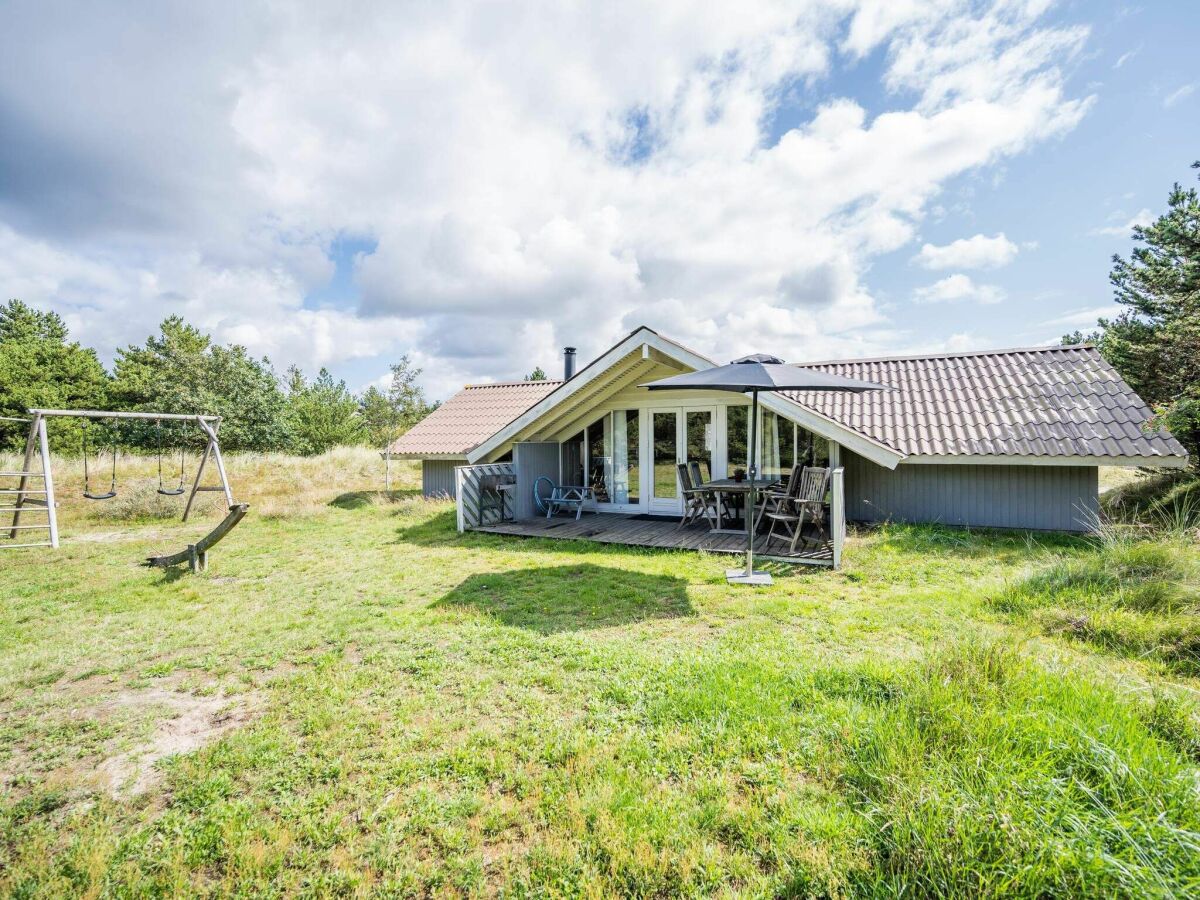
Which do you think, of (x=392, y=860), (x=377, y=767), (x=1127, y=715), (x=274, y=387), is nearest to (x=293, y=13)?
(x=377, y=767)

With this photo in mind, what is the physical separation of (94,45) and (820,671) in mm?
10450

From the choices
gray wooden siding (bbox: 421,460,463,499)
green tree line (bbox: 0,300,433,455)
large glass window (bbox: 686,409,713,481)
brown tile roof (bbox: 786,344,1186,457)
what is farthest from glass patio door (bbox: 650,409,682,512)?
green tree line (bbox: 0,300,433,455)

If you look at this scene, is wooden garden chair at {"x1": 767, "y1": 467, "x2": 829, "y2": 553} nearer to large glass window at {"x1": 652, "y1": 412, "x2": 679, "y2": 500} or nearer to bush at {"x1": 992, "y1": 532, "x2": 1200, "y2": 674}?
bush at {"x1": 992, "y1": 532, "x2": 1200, "y2": 674}

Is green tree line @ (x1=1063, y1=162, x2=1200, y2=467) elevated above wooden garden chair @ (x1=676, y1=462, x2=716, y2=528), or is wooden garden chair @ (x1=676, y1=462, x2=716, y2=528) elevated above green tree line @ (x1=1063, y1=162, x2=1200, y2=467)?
→ green tree line @ (x1=1063, y1=162, x2=1200, y2=467)

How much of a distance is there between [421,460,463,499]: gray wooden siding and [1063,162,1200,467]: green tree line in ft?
49.8

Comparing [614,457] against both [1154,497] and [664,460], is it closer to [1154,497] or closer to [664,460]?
[664,460]

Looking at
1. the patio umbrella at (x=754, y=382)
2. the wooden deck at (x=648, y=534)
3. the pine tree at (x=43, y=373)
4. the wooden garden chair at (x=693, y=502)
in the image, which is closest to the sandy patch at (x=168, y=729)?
the patio umbrella at (x=754, y=382)

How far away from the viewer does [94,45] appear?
6047 millimetres

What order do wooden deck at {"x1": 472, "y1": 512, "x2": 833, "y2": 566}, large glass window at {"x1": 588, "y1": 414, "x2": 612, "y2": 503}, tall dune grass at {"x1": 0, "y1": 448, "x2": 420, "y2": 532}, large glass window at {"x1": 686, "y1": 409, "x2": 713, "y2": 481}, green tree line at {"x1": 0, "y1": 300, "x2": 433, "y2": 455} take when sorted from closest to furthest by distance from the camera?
wooden deck at {"x1": 472, "y1": 512, "x2": 833, "y2": 566} → large glass window at {"x1": 686, "y1": 409, "x2": 713, "y2": 481} → large glass window at {"x1": 588, "y1": 414, "x2": 612, "y2": 503} → tall dune grass at {"x1": 0, "y1": 448, "x2": 420, "y2": 532} → green tree line at {"x1": 0, "y1": 300, "x2": 433, "y2": 455}

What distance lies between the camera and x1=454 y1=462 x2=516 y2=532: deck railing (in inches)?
386

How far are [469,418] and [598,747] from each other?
13.8 m

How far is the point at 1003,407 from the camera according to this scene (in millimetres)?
9102

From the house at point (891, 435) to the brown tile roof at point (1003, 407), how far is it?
3cm

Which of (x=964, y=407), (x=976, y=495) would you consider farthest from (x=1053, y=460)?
(x=964, y=407)
